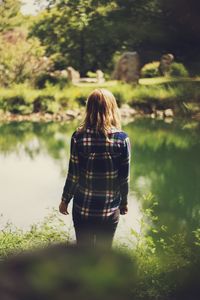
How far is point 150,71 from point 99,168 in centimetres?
1884

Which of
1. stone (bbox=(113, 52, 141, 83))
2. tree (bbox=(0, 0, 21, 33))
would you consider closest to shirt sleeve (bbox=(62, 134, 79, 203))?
stone (bbox=(113, 52, 141, 83))

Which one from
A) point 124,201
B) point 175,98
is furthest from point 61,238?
point 175,98

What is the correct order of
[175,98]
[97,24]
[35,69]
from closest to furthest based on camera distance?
[175,98] < [35,69] < [97,24]

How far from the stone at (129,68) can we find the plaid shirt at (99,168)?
54.9 ft

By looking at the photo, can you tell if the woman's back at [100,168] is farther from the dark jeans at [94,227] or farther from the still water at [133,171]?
the still water at [133,171]

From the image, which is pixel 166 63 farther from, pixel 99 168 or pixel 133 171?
pixel 99 168

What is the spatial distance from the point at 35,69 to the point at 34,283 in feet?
58.5

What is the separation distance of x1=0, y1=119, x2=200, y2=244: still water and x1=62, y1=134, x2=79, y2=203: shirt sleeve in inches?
21.1

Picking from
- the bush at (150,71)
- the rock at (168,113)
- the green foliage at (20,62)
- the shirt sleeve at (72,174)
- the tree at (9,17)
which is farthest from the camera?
the tree at (9,17)

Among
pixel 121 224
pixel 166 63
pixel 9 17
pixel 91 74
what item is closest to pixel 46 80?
pixel 91 74

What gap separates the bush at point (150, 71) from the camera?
2027cm

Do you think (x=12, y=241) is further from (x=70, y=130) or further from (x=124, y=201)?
(x=70, y=130)

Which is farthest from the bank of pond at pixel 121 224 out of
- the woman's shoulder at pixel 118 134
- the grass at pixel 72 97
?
the grass at pixel 72 97

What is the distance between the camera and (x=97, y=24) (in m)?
21.1
